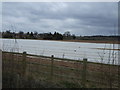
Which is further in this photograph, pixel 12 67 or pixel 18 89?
pixel 12 67

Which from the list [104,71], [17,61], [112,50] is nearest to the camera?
[112,50]

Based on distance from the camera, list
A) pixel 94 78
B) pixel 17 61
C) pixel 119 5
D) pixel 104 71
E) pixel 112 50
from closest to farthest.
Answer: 1. pixel 119 5
2. pixel 112 50
3. pixel 104 71
4. pixel 94 78
5. pixel 17 61

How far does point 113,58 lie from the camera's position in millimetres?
5227

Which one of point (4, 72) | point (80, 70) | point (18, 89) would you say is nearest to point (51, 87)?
point (18, 89)

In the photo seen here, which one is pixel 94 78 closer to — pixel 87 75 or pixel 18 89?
pixel 87 75

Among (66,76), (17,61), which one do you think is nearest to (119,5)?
(66,76)

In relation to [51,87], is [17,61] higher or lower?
higher

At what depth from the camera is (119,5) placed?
14.7ft

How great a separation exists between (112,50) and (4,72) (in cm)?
365

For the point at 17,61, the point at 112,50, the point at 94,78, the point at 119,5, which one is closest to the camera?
the point at 119,5

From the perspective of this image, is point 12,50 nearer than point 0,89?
No

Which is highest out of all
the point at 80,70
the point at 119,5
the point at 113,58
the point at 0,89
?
the point at 119,5

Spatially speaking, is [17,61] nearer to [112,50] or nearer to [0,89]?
[0,89]

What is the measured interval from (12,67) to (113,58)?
3.53 meters
